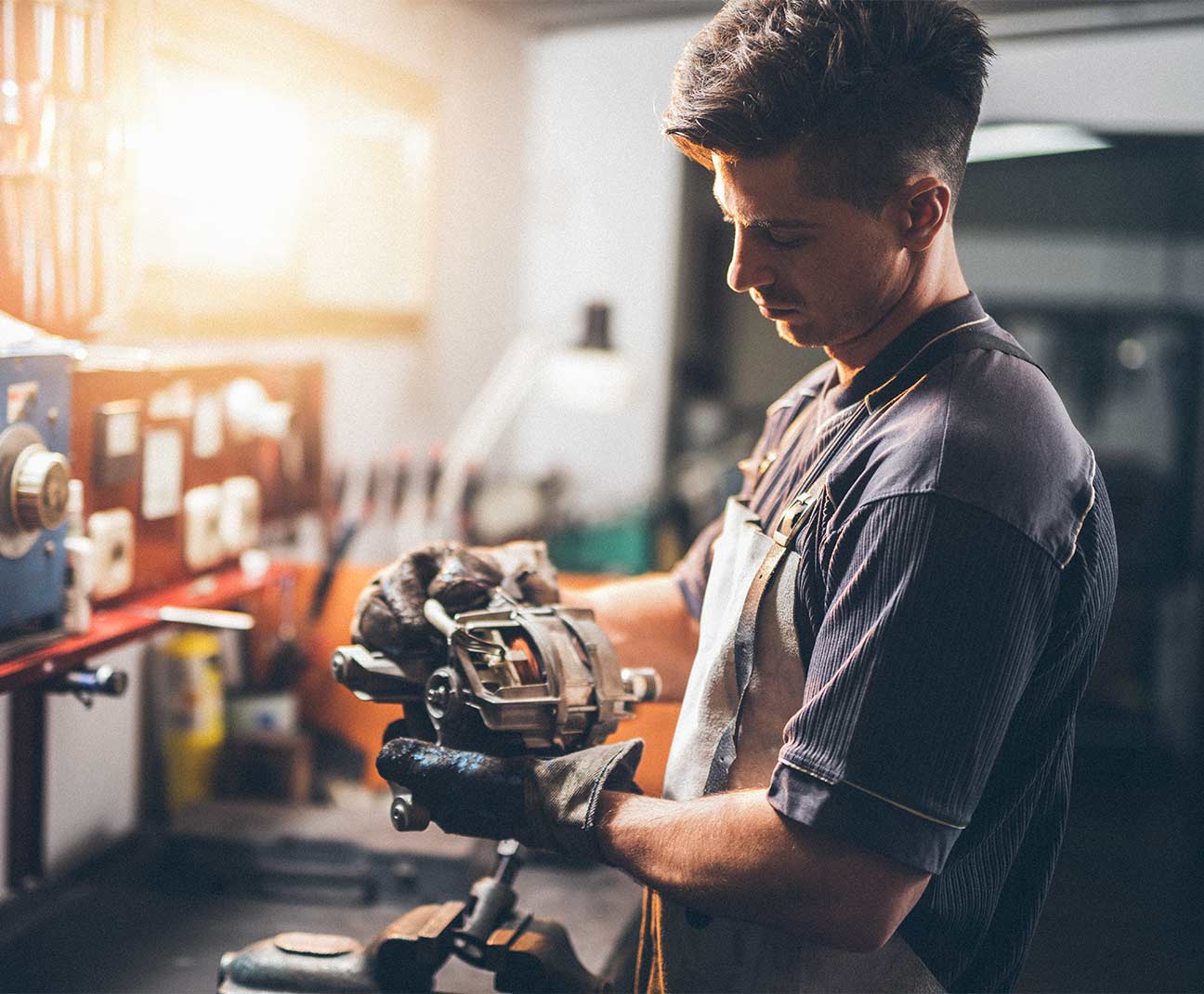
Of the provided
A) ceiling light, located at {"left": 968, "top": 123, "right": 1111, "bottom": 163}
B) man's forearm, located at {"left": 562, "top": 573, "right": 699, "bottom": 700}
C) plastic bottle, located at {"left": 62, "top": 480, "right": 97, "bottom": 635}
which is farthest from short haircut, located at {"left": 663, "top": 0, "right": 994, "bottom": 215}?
ceiling light, located at {"left": 968, "top": 123, "right": 1111, "bottom": 163}

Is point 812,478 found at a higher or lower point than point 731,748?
higher

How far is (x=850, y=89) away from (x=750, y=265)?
7.9 inches

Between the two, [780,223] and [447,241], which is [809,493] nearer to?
[780,223]

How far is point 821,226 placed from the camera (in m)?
1.13

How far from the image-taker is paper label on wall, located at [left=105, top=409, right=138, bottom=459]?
167 cm

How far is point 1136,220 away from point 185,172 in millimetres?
3403

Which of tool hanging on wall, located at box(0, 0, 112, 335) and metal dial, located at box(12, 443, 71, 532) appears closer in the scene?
metal dial, located at box(12, 443, 71, 532)

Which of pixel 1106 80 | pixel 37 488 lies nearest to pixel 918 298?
pixel 37 488

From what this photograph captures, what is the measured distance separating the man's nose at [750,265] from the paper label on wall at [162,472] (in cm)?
106

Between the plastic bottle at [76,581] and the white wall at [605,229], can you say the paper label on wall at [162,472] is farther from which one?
the white wall at [605,229]

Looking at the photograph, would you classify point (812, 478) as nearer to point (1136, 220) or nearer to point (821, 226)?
point (821, 226)

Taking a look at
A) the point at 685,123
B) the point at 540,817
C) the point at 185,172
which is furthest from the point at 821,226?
the point at 185,172

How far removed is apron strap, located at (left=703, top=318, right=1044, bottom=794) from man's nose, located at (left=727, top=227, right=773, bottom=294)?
167 mm

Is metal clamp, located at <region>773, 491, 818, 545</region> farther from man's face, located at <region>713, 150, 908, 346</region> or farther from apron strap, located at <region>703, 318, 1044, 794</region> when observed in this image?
man's face, located at <region>713, 150, 908, 346</region>
